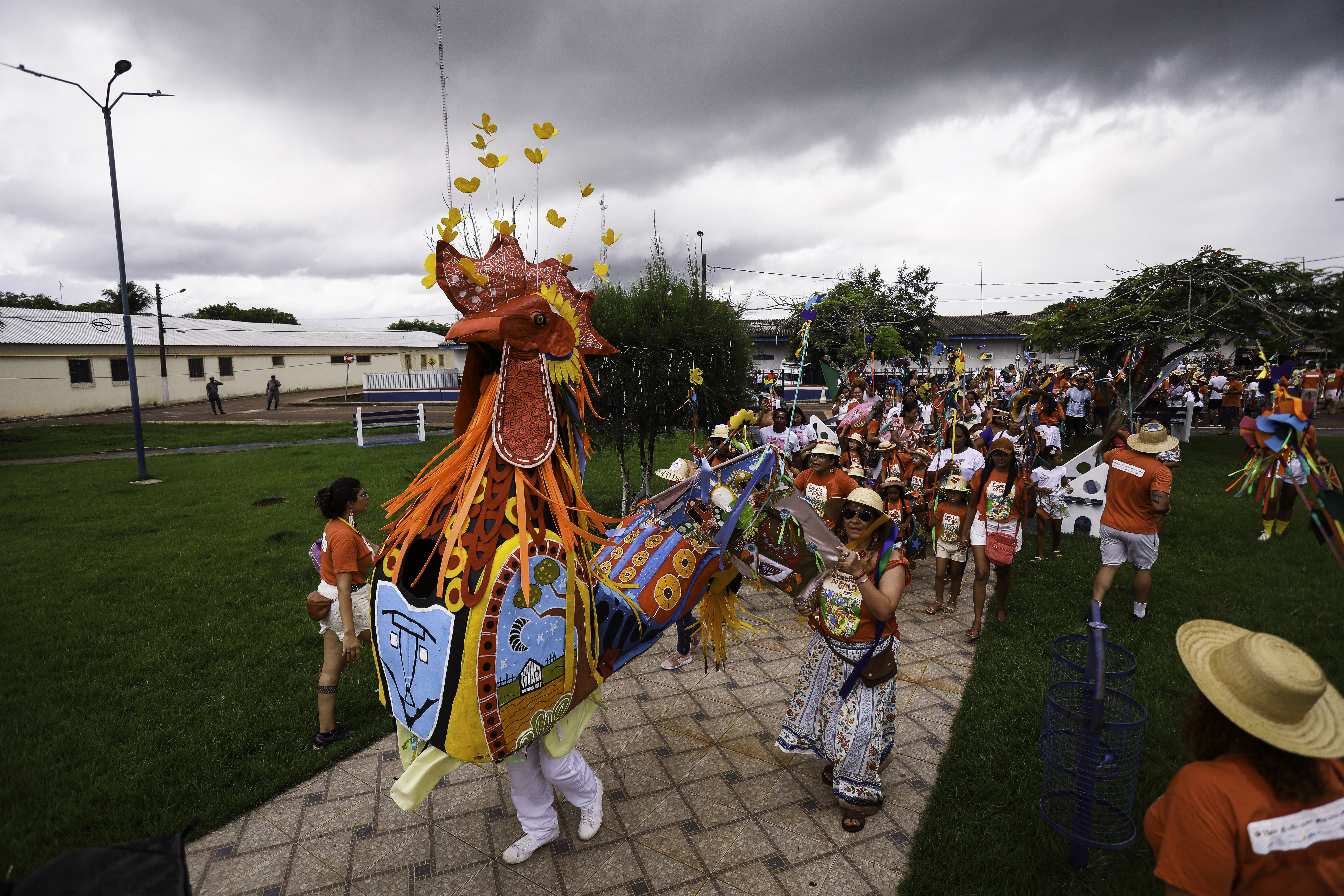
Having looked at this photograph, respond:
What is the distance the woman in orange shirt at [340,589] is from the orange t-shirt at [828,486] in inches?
139

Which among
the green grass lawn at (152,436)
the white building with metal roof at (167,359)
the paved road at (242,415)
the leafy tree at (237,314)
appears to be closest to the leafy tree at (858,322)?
the green grass lawn at (152,436)

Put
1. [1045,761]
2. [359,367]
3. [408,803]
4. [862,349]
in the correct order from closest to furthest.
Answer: [408,803], [1045,761], [862,349], [359,367]

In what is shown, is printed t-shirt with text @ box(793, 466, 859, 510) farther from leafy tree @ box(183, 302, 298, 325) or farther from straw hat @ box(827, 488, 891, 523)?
leafy tree @ box(183, 302, 298, 325)

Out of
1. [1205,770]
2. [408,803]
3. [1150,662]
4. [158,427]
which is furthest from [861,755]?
[158,427]

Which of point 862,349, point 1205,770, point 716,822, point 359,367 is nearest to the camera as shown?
point 1205,770

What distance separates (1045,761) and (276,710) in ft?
15.5

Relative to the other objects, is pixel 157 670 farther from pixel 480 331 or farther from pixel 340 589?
pixel 480 331

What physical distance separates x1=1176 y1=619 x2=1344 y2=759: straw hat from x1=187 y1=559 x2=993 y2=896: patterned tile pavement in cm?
188

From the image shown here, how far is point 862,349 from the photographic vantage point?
12.7 metres

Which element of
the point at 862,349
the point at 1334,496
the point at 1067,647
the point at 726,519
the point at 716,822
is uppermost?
the point at 862,349

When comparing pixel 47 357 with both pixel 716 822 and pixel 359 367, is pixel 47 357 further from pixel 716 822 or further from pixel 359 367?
pixel 716 822

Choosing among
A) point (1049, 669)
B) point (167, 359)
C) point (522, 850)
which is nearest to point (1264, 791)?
point (522, 850)

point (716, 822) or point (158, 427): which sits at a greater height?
point (158, 427)

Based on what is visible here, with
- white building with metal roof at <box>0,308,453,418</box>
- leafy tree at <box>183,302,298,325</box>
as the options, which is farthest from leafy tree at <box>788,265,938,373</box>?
leafy tree at <box>183,302,298,325</box>
